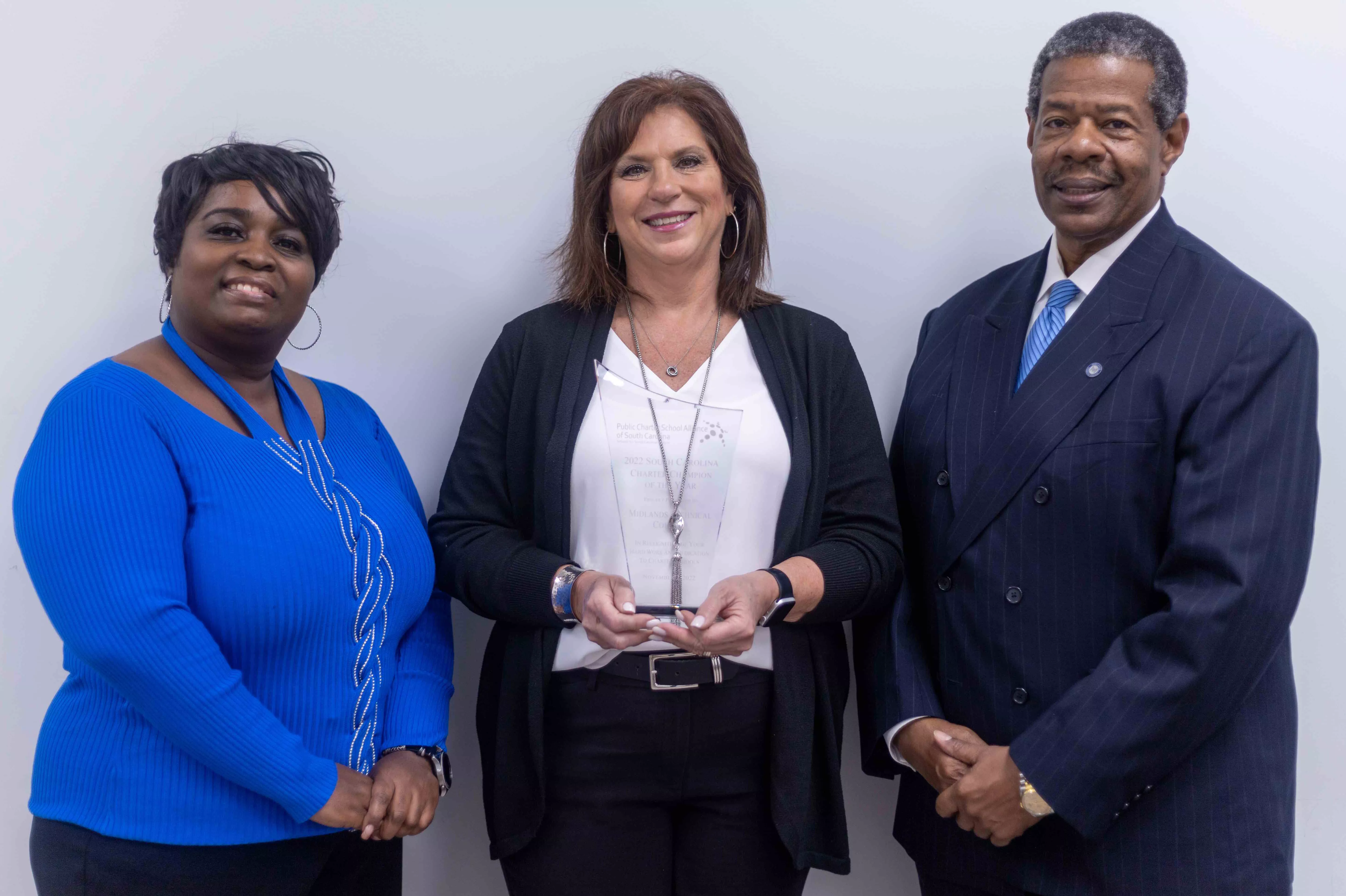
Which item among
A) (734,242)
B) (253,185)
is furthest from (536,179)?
(253,185)

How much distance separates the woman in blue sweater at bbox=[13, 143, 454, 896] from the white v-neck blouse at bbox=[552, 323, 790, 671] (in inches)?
11.1

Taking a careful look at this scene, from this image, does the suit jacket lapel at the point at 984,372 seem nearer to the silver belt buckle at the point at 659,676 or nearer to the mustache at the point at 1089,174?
the mustache at the point at 1089,174

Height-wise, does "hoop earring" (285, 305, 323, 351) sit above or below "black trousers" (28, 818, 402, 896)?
above

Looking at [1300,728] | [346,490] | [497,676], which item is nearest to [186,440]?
[346,490]

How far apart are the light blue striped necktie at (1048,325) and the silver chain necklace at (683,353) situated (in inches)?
23.2

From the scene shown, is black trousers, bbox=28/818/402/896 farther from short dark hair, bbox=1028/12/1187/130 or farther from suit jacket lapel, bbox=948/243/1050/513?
short dark hair, bbox=1028/12/1187/130

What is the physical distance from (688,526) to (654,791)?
470 mm

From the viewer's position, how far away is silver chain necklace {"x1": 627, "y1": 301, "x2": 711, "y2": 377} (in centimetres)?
192

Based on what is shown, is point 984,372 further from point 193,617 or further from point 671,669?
point 193,617

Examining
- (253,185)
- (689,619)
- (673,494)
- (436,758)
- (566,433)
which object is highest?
(253,185)

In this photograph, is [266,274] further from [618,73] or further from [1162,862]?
[1162,862]

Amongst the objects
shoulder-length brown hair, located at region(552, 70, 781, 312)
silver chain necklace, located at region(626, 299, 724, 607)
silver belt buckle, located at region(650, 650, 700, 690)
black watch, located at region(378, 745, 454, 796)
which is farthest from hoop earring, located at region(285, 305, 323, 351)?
silver belt buckle, located at region(650, 650, 700, 690)

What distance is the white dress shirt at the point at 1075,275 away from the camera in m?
1.75

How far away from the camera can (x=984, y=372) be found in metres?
1.85
